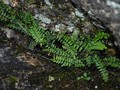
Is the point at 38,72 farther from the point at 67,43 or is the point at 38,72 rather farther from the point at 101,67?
the point at 101,67

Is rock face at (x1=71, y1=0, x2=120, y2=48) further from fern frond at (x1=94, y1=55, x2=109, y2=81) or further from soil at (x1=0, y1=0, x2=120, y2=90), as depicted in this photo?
fern frond at (x1=94, y1=55, x2=109, y2=81)

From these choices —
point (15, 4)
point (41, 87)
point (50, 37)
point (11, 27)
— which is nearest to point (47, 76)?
point (41, 87)

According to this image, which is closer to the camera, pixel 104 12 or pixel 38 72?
pixel 104 12

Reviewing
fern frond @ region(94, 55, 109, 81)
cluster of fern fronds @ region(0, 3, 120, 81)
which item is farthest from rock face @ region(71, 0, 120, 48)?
fern frond @ region(94, 55, 109, 81)

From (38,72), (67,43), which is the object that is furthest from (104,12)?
(38,72)

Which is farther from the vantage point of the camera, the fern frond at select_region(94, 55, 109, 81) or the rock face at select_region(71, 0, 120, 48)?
the fern frond at select_region(94, 55, 109, 81)
